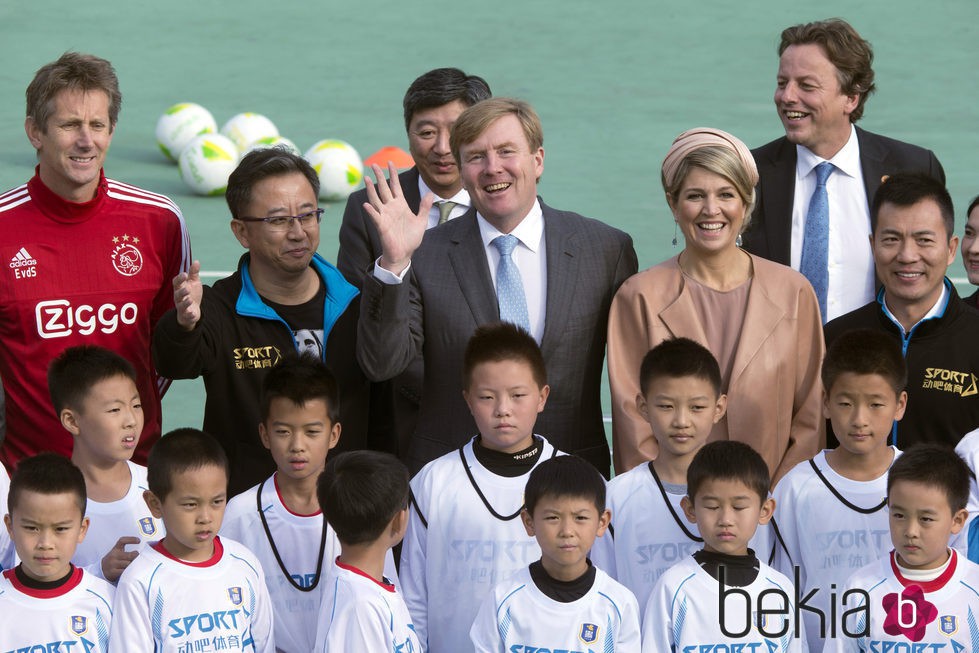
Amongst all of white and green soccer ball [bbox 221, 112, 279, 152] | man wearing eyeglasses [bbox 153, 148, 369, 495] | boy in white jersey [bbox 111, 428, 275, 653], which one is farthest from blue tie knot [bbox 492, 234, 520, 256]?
white and green soccer ball [bbox 221, 112, 279, 152]

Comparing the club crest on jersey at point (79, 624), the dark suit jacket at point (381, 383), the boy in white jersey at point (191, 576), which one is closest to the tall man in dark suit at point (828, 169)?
the dark suit jacket at point (381, 383)

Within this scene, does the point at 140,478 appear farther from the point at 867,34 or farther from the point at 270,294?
the point at 867,34

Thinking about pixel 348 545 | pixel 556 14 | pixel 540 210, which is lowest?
pixel 348 545

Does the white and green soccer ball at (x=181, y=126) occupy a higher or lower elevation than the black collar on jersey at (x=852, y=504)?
higher

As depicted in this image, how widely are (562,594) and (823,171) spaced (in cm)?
272

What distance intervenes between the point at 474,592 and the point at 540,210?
1.56 metres

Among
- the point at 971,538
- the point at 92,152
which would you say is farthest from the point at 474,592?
the point at 92,152

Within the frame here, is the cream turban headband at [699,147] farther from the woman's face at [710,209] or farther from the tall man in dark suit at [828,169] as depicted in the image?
the tall man in dark suit at [828,169]

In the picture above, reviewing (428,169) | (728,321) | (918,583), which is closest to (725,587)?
(918,583)

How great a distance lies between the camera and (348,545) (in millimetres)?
5008

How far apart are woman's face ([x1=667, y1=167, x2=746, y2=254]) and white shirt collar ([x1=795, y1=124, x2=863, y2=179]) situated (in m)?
1.24

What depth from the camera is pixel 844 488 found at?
539 centimetres

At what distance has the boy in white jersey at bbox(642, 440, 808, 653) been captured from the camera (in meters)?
4.97

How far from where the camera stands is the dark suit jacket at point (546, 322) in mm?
5844
